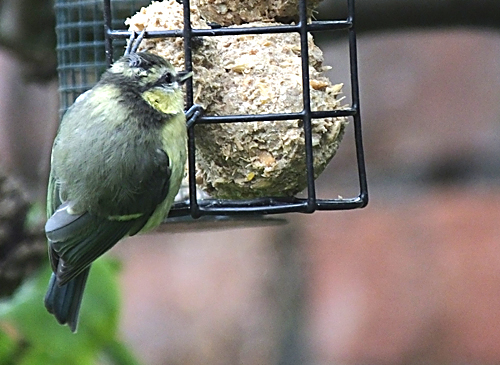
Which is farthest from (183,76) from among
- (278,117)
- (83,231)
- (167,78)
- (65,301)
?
(65,301)

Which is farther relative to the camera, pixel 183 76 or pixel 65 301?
pixel 65 301

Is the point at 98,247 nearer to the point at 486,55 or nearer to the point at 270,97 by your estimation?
the point at 270,97

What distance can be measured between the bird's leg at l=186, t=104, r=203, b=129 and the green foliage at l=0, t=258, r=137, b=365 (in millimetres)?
443

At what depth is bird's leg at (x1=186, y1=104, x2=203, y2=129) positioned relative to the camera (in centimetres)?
157

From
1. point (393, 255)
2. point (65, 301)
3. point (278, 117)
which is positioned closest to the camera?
point (278, 117)

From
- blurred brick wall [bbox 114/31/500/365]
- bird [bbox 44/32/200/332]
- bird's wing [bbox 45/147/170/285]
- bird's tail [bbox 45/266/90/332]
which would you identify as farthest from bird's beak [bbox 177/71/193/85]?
blurred brick wall [bbox 114/31/500/365]

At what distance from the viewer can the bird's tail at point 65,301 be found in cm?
178

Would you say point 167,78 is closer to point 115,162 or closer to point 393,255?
point 115,162

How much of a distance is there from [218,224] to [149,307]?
1.92 feet

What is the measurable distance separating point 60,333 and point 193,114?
0.52 m

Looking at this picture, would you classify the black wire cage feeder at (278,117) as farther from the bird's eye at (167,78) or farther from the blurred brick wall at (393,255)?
the blurred brick wall at (393,255)

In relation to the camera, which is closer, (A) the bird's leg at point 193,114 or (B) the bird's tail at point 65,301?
(A) the bird's leg at point 193,114

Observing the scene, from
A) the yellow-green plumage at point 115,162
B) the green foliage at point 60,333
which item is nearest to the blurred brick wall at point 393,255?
the green foliage at point 60,333

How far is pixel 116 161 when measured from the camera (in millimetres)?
1655
